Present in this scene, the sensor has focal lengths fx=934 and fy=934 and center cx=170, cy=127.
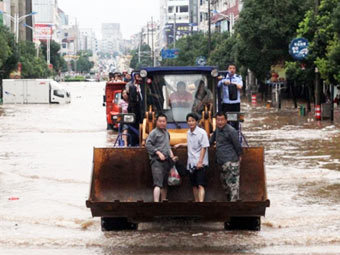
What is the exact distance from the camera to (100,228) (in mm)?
13336

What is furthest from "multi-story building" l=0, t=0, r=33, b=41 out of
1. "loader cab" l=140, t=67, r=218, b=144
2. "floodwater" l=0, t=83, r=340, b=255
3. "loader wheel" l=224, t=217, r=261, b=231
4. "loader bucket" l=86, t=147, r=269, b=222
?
"loader wheel" l=224, t=217, r=261, b=231

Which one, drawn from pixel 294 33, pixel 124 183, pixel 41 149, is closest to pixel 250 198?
pixel 124 183

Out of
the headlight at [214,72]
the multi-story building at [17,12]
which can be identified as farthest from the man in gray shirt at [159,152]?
the multi-story building at [17,12]

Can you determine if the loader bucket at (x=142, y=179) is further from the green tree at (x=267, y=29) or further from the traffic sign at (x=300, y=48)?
the green tree at (x=267, y=29)

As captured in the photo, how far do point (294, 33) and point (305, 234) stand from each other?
4453 centimetres

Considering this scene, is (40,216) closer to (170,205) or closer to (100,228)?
(100,228)

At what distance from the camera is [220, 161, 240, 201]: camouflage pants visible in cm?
1244

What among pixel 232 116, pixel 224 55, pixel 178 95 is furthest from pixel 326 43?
pixel 224 55

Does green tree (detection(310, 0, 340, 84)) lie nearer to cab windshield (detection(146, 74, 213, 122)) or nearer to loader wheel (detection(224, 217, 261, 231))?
cab windshield (detection(146, 74, 213, 122))

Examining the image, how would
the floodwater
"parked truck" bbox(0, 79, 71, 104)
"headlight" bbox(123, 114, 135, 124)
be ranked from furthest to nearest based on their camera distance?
"parked truck" bbox(0, 79, 71, 104) → "headlight" bbox(123, 114, 135, 124) → the floodwater

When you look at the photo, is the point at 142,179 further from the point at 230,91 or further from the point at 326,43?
the point at 326,43

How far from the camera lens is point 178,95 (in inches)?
578

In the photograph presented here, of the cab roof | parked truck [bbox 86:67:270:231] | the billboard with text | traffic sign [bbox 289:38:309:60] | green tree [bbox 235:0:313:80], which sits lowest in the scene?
parked truck [bbox 86:67:270:231]

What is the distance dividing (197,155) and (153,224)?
163cm
